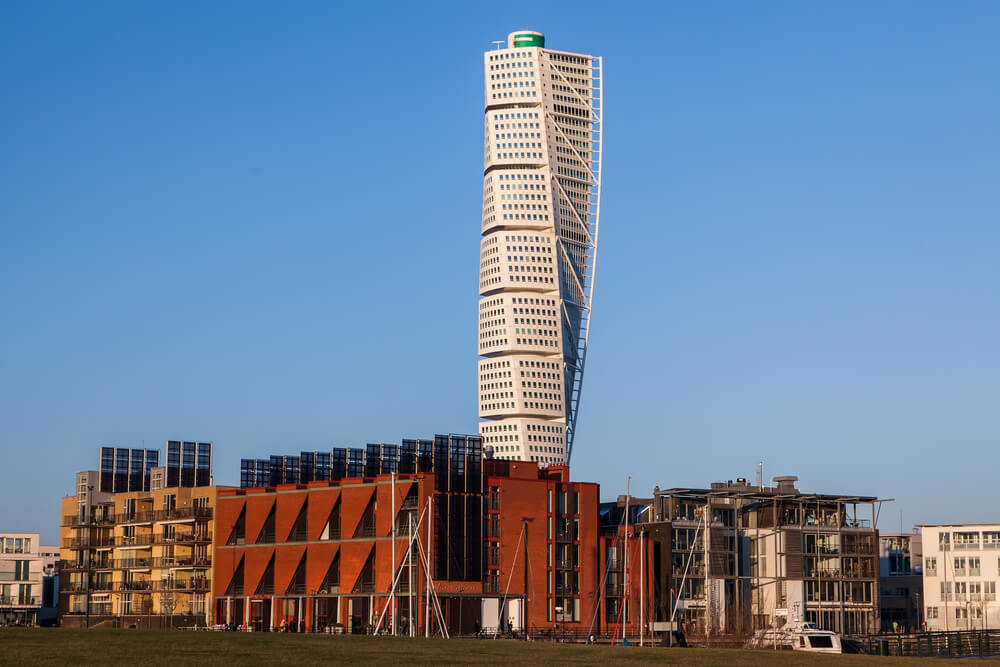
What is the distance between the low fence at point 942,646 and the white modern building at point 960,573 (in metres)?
86.8

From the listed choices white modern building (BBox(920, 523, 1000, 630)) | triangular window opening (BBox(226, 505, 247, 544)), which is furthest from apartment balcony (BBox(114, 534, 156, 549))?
white modern building (BBox(920, 523, 1000, 630))

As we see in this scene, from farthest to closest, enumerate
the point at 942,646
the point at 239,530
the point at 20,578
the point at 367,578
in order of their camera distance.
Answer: the point at 20,578
the point at 239,530
the point at 367,578
the point at 942,646

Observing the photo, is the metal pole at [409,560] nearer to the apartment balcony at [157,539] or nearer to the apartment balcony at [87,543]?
the apartment balcony at [157,539]

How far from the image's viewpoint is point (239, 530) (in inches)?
5822

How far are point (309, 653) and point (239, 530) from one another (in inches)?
3563

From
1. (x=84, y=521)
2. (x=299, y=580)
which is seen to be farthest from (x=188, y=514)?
(x=84, y=521)

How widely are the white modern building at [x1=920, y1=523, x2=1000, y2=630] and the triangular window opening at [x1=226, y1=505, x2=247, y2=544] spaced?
257ft

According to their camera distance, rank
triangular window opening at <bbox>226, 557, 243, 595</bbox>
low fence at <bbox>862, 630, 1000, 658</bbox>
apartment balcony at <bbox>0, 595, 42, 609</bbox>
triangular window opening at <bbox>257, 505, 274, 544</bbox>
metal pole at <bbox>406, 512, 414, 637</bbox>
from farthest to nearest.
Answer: apartment balcony at <bbox>0, 595, 42, 609</bbox>, triangular window opening at <bbox>226, 557, 243, 595</bbox>, triangular window opening at <bbox>257, 505, 274, 544</bbox>, metal pole at <bbox>406, 512, 414, 637</bbox>, low fence at <bbox>862, 630, 1000, 658</bbox>

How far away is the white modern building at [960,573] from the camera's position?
168375 mm

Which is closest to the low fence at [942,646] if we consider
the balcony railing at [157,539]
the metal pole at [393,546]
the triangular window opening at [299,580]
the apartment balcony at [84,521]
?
the metal pole at [393,546]

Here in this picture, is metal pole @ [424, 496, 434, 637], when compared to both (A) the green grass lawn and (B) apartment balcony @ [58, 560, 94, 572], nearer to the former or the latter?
(A) the green grass lawn

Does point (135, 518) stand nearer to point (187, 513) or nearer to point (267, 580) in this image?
point (187, 513)

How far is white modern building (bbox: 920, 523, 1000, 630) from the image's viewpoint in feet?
552

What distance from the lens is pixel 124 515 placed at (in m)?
164
